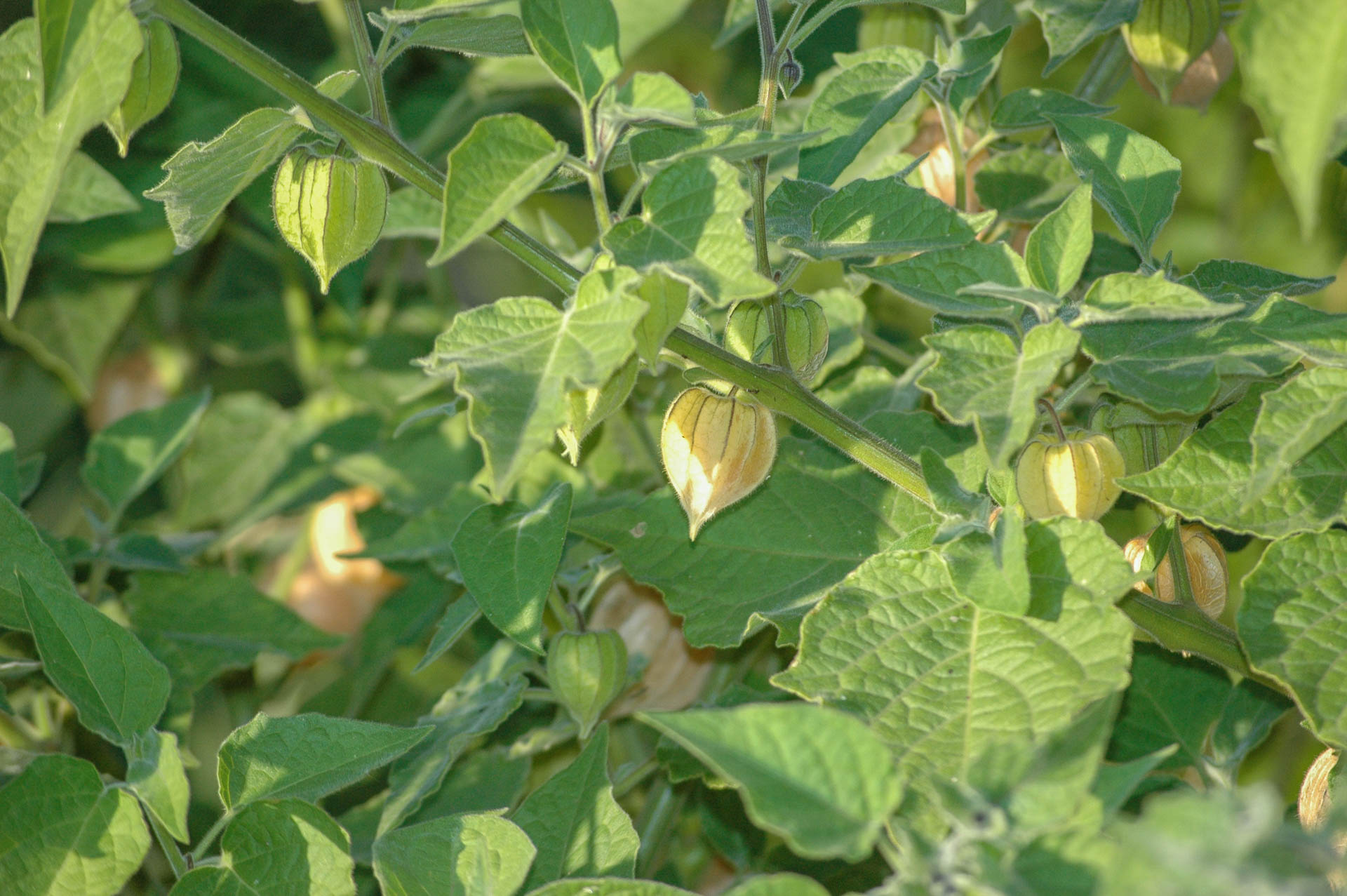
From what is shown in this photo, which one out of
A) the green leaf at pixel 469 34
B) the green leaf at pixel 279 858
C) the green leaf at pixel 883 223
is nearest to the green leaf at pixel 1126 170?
the green leaf at pixel 883 223

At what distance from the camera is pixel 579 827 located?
2.36 feet

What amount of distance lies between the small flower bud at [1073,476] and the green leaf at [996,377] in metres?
0.09

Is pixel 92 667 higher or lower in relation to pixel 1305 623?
lower

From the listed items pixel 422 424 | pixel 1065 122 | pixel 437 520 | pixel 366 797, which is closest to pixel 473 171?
pixel 1065 122

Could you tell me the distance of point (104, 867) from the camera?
2.30ft

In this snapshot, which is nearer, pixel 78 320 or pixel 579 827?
pixel 579 827

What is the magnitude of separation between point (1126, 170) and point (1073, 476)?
0.66 ft

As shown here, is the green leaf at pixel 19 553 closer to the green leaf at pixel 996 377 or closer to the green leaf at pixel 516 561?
the green leaf at pixel 516 561

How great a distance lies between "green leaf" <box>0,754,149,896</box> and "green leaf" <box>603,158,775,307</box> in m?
0.43

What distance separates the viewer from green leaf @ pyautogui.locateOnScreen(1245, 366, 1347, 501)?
0.56m

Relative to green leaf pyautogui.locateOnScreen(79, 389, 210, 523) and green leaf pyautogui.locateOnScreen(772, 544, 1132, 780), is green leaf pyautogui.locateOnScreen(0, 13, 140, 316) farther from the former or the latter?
green leaf pyautogui.locateOnScreen(79, 389, 210, 523)

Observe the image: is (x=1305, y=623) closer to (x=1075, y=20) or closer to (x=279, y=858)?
(x=1075, y=20)

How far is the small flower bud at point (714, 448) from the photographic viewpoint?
0.68 meters

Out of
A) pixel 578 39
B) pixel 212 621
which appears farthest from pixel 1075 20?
pixel 212 621
